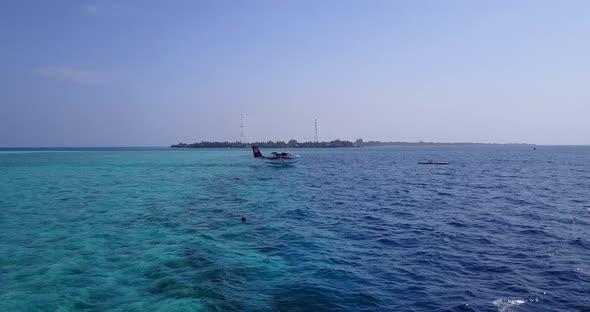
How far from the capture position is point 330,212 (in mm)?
26094

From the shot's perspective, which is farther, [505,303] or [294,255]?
[294,255]

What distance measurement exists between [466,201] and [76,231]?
27516 mm

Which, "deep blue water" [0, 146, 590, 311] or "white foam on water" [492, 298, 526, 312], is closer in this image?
"white foam on water" [492, 298, 526, 312]

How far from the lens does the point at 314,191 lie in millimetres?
37969

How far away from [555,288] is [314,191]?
26693mm

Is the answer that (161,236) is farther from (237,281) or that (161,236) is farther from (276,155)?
(276,155)

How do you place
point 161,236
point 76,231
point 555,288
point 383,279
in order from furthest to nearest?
point 76,231
point 161,236
point 383,279
point 555,288

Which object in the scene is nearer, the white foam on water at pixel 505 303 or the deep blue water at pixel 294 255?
the white foam on water at pixel 505 303

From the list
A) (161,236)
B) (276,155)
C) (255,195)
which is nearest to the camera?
(161,236)

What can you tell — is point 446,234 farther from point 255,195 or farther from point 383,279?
point 255,195

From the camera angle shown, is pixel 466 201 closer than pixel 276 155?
Yes

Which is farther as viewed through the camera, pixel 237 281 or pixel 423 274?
pixel 423 274

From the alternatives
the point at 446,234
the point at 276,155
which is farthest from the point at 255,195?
the point at 276,155

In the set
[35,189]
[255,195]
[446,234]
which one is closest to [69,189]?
[35,189]
